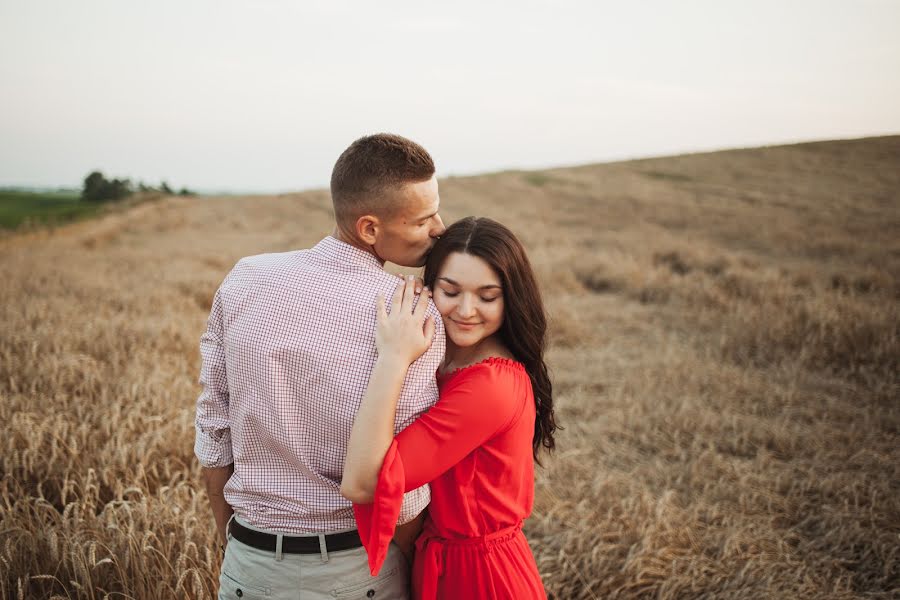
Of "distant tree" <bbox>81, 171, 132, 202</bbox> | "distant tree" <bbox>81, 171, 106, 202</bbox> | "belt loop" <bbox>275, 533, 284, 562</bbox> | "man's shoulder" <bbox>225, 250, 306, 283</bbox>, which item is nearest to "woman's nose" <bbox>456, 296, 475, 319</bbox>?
"man's shoulder" <bbox>225, 250, 306, 283</bbox>

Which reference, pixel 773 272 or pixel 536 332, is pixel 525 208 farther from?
pixel 536 332

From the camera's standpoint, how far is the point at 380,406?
1192 mm

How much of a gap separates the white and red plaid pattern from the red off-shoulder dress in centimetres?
9

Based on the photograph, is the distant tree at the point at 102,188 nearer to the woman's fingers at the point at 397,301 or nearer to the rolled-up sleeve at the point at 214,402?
the rolled-up sleeve at the point at 214,402

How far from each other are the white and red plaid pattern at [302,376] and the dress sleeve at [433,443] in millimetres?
72

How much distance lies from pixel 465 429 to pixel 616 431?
355 cm

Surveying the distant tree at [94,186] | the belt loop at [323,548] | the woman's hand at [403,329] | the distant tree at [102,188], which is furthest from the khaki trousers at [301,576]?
the distant tree at [94,186]

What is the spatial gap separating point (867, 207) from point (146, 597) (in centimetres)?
2413

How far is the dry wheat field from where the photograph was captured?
2.55m

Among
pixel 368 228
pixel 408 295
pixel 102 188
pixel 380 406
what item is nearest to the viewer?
pixel 380 406

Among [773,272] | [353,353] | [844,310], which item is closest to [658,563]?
[353,353]

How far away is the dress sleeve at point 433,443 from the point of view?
1.22 m

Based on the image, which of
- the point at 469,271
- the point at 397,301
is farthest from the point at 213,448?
the point at 469,271

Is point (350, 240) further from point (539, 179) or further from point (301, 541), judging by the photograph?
point (539, 179)
